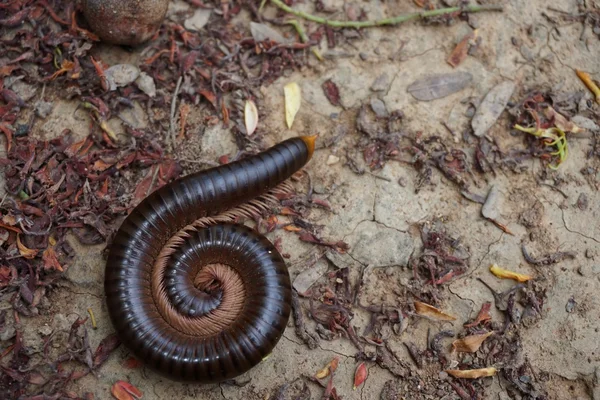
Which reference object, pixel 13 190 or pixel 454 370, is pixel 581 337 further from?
pixel 13 190

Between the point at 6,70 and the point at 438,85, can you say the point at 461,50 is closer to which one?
the point at 438,85

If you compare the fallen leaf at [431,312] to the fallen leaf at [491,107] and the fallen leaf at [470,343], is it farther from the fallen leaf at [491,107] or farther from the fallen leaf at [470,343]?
the fallen leaf at [491,107]

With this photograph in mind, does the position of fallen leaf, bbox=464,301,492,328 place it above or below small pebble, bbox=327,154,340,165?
below

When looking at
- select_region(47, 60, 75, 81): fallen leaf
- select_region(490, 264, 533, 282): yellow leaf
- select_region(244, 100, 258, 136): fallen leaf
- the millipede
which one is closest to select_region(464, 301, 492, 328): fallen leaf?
select_region(490, 264, 533, 282): yellow leaf

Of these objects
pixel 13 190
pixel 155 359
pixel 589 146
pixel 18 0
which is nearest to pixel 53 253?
pixel 13 190

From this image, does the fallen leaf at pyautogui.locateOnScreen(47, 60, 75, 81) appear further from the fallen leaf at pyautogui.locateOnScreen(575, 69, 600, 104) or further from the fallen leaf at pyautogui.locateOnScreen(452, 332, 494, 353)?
the fallen leaf at pyautogui.locateOnScreen(575, 69, 600, 104)

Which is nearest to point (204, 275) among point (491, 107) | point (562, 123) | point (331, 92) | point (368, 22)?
point (331, 92)
